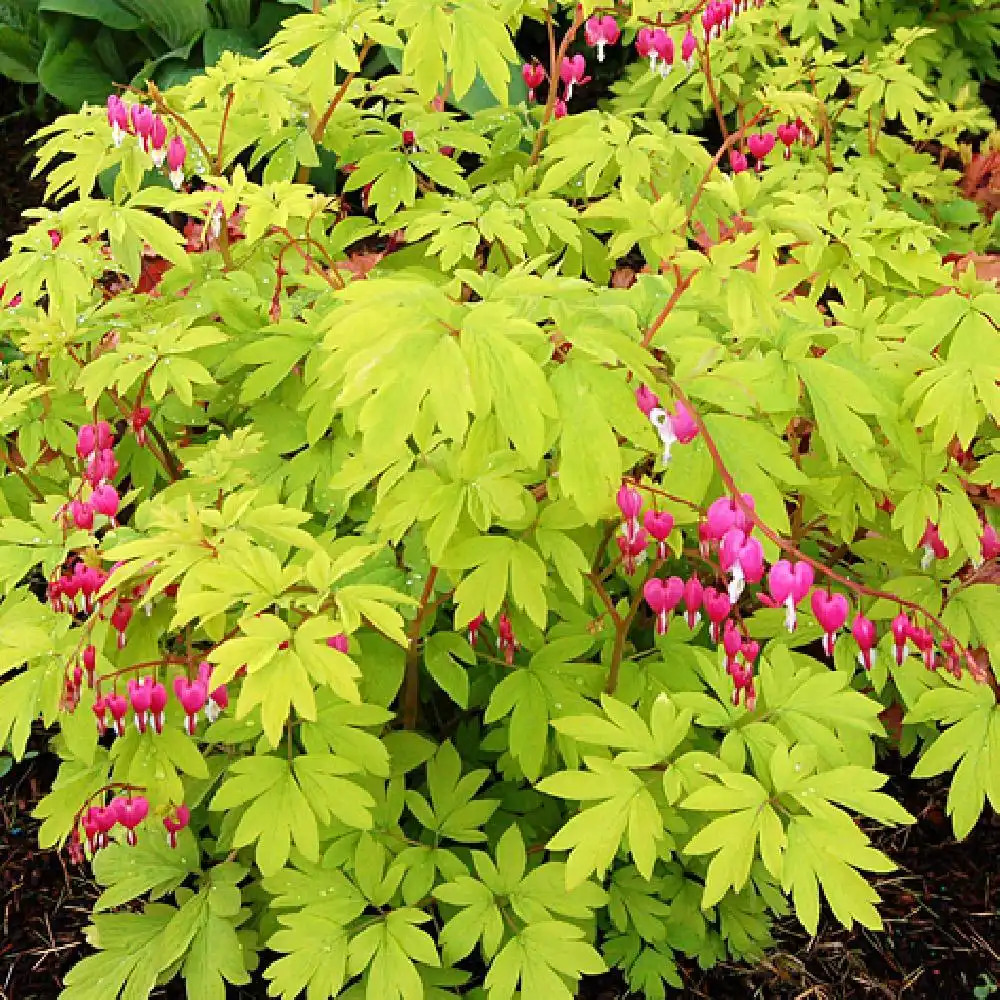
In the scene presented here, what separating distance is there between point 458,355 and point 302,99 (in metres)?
1.51

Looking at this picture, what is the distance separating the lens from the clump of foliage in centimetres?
163

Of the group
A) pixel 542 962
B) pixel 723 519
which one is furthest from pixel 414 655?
pixel 723 519

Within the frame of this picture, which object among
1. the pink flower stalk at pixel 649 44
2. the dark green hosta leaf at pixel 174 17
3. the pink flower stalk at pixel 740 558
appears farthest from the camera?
the dark green hosta leaf at pixel 174 17

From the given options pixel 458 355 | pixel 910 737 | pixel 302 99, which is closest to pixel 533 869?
pixel 910 737

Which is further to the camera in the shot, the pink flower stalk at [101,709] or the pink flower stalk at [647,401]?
the pink flower stalk at [101,709]

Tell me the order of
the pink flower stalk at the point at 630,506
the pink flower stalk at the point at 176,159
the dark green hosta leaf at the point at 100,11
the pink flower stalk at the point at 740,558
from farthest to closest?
the dark green hosta leaf at the point at 100,11, the pink flower stalk at the point at 176,159, the pink flower stalk at the point at 630,506, the pink flower stalk at the point at 740,558

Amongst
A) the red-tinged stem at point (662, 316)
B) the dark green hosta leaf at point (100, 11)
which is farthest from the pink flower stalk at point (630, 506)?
the dark green hosta leaf at point (100, 11)

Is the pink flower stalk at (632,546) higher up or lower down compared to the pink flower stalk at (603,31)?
lower down

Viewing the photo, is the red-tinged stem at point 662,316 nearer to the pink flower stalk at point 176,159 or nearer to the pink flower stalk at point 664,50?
the pink flower stalk at point 664,50

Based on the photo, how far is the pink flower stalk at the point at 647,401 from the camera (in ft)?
5.32

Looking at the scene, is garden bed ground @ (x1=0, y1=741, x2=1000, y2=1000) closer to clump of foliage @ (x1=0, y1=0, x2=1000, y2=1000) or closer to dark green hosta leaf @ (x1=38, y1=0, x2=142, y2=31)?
clump of foliage @ (x1=0, y1=0, x2=1000, y2=1000)

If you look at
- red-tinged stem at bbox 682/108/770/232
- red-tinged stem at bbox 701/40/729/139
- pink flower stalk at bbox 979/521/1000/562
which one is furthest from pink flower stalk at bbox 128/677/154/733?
red-tinged stem at bbox 701/40/729/139

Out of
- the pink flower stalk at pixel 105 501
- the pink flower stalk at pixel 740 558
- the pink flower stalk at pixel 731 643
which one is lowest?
the pink flower stalk at pixel 105 501

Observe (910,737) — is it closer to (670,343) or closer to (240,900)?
(670,343)
